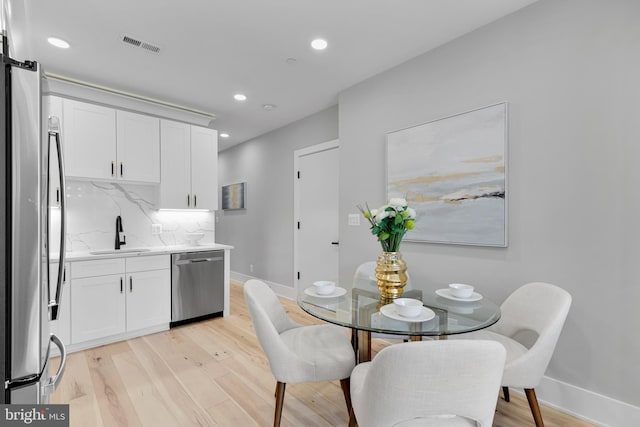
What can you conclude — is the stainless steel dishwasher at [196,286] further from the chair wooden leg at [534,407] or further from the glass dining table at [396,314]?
the chair wooden leg at [534,407]

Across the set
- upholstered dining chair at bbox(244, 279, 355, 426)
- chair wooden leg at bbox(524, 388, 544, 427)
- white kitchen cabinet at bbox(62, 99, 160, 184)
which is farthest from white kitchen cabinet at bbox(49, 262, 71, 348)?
chair wooden leg at bbox(524, 388, 544, 427)

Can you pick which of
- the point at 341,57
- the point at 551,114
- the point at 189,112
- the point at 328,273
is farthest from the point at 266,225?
the point at 551,114

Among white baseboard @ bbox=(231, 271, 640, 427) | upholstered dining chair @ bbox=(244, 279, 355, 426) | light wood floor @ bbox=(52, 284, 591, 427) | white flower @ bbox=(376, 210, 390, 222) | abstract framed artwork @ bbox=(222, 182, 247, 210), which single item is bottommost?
light wood floor @ bbox=(52, 284, 591, 427)

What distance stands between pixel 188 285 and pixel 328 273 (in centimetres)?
170

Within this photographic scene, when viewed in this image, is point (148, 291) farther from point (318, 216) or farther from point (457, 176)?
point (457, 176)

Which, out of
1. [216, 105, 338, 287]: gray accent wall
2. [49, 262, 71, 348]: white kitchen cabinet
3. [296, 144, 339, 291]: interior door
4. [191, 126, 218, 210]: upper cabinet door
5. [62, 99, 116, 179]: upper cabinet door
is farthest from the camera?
[216, 105, 338, 287]: gray accent wall

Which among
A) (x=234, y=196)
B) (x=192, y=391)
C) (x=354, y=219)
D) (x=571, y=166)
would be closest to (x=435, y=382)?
(x=571, y=166)

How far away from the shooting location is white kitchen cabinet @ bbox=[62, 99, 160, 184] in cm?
303

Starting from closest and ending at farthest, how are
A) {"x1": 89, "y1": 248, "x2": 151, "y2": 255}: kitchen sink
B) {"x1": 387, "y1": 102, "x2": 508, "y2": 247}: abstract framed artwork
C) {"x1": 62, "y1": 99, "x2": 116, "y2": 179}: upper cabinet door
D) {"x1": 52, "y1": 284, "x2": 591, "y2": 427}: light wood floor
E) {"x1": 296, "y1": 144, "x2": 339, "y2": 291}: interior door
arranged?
{"x1": 52, "y1": 284, "x2": 591, "y2": 427}: light wood floor, {"x1": 387, "y1": 102, "x2": 508, "y2": 247}: abstract framed artwork, {"x1": 62, "y1": 99, "x2": 116, "y2": 179}: upper cabinet door, {"x1": 89, "y1": 248, "x2": 151, "y2": 255}: kitchen sink, {"x1": 296, "y1": 144, "x2": 339, "y2": 291}: interior door

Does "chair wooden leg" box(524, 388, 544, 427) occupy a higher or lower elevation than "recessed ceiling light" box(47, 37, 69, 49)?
lower

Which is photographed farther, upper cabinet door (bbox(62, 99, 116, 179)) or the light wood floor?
upper cabinet door (bbox(62, 99, 116, 179))

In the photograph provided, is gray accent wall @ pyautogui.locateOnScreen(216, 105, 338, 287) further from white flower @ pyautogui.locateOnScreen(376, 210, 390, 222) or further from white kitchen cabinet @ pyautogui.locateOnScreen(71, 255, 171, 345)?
white flower @ pyautogui.locateOnScreen(376, 210, 390, 222)

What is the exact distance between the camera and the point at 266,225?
16.9ft

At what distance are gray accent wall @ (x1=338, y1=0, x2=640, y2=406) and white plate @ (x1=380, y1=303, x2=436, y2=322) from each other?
1.01 metres
